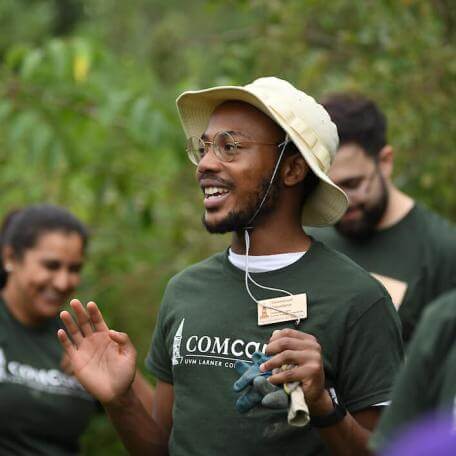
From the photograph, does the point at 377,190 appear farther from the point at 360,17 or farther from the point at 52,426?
the point at 360,17

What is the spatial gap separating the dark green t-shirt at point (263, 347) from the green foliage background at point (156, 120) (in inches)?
138

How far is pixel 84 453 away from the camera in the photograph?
7.53 meters

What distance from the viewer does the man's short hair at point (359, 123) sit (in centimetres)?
521

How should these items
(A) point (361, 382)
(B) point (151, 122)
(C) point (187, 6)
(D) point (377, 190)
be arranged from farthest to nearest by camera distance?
1. (C) point (187, 6)
2. (B) point (151, 122)
3. (D) point (377, 190)
4. (A) point (361, 382)

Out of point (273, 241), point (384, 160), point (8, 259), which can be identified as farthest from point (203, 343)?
point (8, 259)

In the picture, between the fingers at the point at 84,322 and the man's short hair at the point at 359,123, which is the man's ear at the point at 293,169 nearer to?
the fingers at the point at 84,322

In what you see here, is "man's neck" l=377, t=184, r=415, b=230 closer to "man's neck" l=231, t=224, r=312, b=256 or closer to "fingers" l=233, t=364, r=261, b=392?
"man's neck" l=231, t=224, r=312, b=256

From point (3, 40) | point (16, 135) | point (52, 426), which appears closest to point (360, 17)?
point (16, 135)

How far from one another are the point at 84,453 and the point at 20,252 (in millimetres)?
2197

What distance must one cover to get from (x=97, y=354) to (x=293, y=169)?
85cm

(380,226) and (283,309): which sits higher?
(380,226)

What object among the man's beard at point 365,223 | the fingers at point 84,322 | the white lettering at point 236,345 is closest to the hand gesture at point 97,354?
the fingers at point 84,322

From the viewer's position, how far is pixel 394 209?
17.1ft

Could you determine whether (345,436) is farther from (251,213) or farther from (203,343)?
(251,213)
